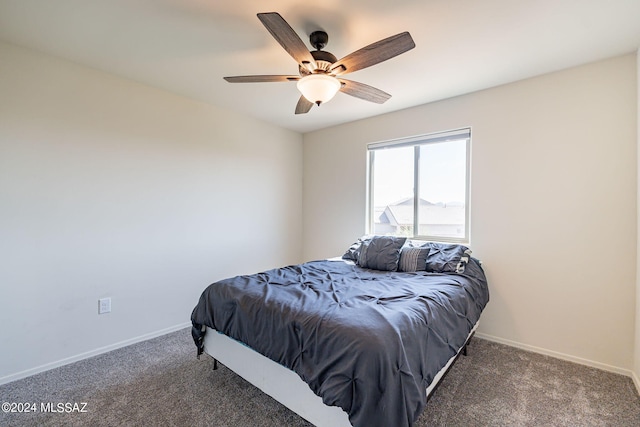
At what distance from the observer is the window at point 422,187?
299cm

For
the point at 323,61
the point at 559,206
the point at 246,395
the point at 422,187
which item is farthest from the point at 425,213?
the point at 246,395

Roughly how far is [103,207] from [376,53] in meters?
2.50

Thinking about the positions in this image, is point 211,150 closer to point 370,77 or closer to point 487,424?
point 370,77

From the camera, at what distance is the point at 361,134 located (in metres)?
3.68

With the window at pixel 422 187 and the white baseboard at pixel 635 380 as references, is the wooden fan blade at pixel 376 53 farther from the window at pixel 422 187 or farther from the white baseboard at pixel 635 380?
the white baseboard at pixel 635 380

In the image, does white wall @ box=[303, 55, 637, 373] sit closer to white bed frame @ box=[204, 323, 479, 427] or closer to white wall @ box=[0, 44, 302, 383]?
white bed frame @ box=[204, 323, 479, 427]

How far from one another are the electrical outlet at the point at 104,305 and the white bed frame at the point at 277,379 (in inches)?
42.0

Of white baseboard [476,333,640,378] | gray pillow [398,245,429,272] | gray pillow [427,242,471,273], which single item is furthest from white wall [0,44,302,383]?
white baseboard [476,333,640,378]

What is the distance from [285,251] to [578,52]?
359 centimetres

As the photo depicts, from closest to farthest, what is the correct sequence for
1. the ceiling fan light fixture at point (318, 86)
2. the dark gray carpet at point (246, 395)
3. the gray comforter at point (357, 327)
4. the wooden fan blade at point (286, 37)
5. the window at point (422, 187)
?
1. the gray comforter at point (357, 327)
2. the wooden fan blade at point (286, 37)
3. the dark gray carpet at point (246, 395)
4. the ceiling fan light fixture at point (318, 86)
5. the window at point (422, 187)

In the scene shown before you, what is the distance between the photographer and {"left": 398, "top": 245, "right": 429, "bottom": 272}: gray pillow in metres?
2.65

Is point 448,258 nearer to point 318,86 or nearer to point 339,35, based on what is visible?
point 318,86

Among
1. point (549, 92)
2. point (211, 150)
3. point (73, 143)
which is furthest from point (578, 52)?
point (73, 143)

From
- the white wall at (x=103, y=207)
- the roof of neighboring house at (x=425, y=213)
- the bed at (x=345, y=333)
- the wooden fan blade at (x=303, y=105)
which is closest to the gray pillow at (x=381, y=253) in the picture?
the bed at (x=345, y=333)
